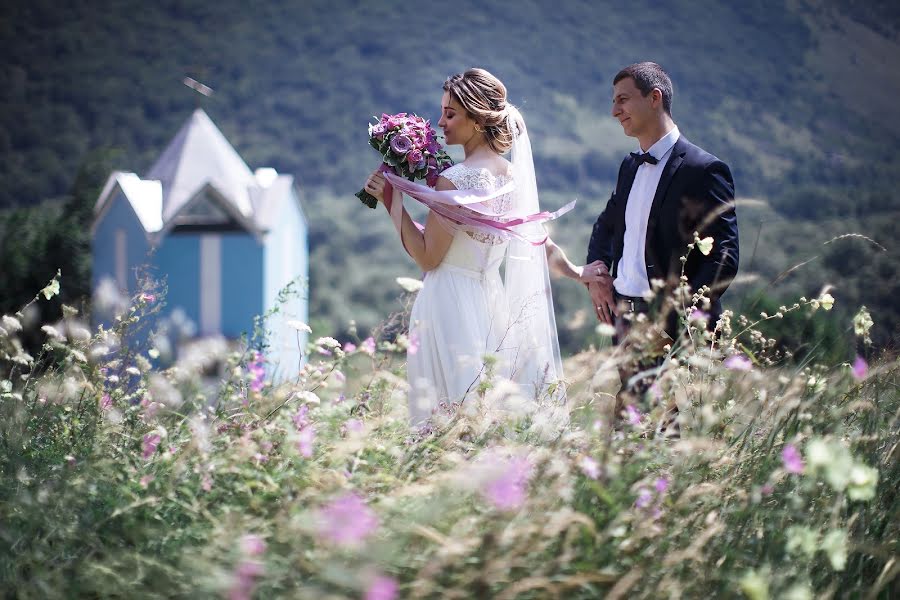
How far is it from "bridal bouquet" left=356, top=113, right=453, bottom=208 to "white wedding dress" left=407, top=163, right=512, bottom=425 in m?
0.15

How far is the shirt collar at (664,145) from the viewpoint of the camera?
3.17 meters

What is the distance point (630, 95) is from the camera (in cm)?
316

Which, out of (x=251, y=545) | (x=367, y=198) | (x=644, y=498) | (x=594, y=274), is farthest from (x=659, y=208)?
(x=251, y=545)

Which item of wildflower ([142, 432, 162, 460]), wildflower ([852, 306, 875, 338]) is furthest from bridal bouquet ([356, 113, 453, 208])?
wildflower ([852, 306, 875, 338])

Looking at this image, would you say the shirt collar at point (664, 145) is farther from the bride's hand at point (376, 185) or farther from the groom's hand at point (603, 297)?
the bride's hand at point (376, 185)

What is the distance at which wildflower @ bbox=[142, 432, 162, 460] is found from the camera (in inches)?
90.1

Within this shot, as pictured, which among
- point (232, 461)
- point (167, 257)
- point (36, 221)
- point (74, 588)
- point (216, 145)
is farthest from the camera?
point (36, 221)

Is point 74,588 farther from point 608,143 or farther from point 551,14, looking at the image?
point 551,14

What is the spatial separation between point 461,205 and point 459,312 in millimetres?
395

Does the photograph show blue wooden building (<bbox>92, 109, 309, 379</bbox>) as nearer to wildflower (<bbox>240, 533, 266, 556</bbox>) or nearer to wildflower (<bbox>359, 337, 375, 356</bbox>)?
wildflower (<bbox>359, 337, 375, 356</bbox>)

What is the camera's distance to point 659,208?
10.2 feet

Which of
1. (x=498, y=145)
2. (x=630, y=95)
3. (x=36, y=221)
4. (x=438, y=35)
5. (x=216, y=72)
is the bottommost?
(x=36, y=221)

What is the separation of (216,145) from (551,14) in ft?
119

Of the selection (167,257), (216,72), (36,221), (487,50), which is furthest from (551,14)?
(167,257)
